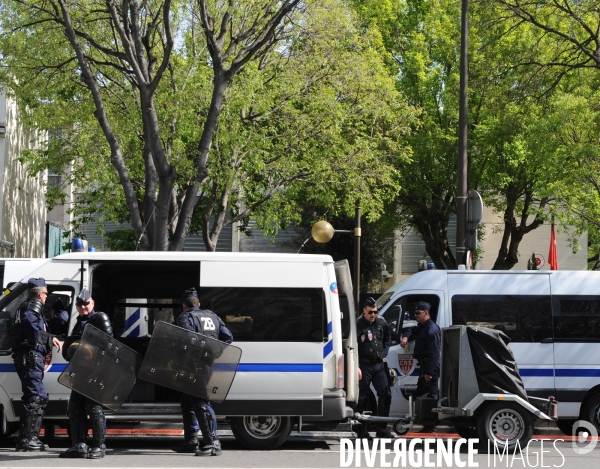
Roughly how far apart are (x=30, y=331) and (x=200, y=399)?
77.2 inches

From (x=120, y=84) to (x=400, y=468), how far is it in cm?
1328

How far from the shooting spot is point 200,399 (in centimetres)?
966

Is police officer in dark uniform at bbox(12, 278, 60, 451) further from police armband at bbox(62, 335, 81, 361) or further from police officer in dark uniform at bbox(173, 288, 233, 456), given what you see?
police officer in dark uniform at bbox(173, 288, 233, 456)

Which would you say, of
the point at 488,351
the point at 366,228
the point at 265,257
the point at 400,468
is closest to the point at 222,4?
the point at 265,257

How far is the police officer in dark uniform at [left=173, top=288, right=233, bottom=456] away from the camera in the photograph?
9672mm

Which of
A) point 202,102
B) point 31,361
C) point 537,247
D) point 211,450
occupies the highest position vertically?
point 202,102

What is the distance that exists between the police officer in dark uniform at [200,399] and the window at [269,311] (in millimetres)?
465

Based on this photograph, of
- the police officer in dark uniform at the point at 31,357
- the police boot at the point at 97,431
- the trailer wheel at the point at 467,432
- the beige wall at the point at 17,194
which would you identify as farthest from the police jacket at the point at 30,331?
the beige wall at the point at 17,194

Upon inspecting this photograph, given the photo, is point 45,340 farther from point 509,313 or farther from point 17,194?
point 17,194

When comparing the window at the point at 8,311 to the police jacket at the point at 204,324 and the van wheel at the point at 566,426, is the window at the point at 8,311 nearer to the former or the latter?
the police jacket at the point at 204,324

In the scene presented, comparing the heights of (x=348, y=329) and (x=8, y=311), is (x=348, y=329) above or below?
below

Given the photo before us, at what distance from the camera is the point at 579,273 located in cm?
1271

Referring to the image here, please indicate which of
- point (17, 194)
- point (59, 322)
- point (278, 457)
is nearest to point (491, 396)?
point (278, 457)

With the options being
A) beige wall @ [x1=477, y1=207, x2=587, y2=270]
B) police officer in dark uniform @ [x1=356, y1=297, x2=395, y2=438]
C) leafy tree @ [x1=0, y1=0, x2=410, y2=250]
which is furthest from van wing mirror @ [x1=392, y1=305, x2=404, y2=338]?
beige wall @ [x1=477, y1=207, x2=587, y2=270]
